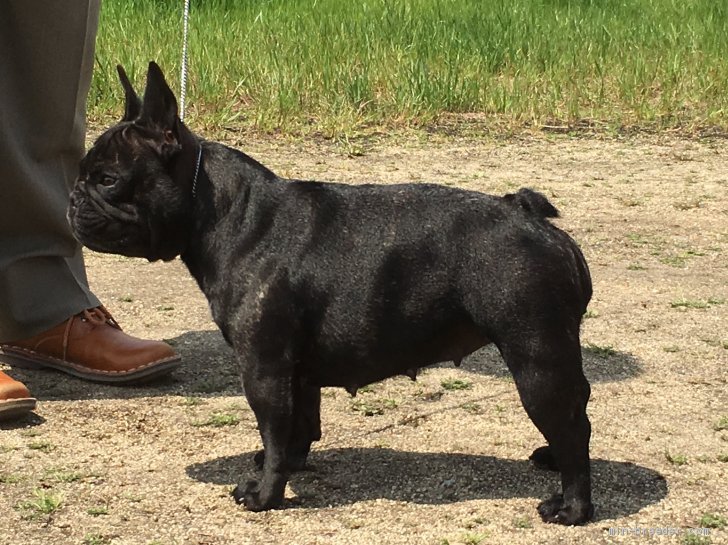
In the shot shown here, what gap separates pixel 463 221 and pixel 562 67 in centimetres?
751

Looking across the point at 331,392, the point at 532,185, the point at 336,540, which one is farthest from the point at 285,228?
the point at 532,185

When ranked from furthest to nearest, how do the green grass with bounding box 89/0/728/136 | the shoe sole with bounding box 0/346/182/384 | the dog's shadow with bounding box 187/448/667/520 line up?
1. the green grass with bounding box 89/0/728/136
2. the shoe sole with bounding box 0/346/182/384
3. the dog's shadow with bounding box 187/448/667/520

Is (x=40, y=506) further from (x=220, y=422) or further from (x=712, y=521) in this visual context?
(x=712, y=521)

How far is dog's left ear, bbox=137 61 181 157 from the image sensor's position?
161 inches

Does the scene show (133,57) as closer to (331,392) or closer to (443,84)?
(443,84)

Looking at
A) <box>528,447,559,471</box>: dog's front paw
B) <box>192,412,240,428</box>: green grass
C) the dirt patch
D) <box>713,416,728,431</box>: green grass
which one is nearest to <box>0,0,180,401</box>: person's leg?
the dirt patch

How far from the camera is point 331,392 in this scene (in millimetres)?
5312

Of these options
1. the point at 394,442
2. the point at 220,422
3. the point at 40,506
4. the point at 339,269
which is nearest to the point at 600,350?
the point at 394,442

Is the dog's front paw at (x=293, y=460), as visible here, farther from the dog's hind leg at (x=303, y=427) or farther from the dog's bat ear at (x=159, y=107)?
the dog's bat ear at (x=159, y=107)

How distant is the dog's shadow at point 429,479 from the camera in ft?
14.2

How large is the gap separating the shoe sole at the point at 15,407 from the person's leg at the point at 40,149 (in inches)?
22.7

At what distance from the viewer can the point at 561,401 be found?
3979 mm

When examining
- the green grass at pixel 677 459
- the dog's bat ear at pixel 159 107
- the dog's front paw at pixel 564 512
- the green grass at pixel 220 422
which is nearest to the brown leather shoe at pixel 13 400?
the green grass at pixel 220 422

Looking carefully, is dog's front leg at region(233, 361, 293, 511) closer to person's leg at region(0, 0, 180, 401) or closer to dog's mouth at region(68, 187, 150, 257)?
dog's mouth at region(68, 187, 150, 257)
